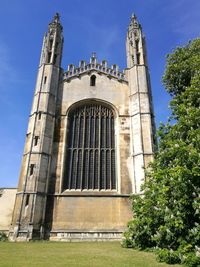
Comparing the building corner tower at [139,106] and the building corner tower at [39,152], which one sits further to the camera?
the building corner tower at [139,106]

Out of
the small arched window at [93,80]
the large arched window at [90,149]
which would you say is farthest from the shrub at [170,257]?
the small arched window at [93,80]

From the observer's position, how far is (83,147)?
17531 millimetres

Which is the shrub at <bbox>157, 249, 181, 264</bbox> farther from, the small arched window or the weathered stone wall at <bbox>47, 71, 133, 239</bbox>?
the small arched window

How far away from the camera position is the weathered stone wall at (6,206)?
16625 mm

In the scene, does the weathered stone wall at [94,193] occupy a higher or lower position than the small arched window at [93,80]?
lower

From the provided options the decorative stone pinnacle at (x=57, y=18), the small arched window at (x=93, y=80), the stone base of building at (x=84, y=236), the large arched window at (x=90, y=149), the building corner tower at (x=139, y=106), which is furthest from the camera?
the decorative stone pinnacle at (x=57, y=18)

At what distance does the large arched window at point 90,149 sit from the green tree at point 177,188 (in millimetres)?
6392

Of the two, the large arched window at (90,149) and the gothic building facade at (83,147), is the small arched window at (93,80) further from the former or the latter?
the large arched window at (90,149)

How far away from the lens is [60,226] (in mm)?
14656

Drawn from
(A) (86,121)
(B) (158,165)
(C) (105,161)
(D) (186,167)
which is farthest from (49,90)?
(D) (186,167)

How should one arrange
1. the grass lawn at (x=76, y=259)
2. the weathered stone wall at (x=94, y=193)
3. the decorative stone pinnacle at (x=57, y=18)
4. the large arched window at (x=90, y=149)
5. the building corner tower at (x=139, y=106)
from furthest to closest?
the decorative stone pinnacle at (x=57, y=18)
the large arched window at (x=90, y=149)
the building corner tower at (x=139, y=106)
the weathered stone wall at (x=94, y=193)
the grass lawn at (x=76, y=259)

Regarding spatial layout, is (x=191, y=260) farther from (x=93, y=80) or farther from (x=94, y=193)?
(x=93, y=80)

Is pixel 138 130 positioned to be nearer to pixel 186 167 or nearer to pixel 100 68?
pixel 100 68

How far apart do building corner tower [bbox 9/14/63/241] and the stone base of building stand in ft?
3.40
